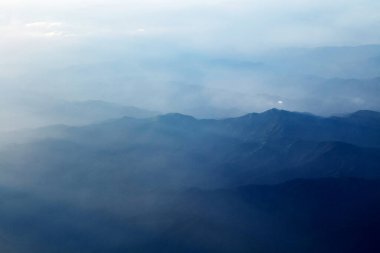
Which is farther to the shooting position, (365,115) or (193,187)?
(365,115)

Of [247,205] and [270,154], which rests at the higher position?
[270,154]

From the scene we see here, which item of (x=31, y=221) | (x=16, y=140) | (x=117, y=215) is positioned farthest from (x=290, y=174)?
(x=16, y=140)

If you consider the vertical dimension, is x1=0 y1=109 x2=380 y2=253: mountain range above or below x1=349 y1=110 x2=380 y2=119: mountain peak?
below

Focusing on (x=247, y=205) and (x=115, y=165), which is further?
(x=115, y=165)

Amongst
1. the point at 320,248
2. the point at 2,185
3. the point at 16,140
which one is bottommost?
the point at 320,248

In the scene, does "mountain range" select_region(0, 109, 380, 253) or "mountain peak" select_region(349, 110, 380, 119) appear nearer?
"mountain range" select_region(0, 109, 380, 253)

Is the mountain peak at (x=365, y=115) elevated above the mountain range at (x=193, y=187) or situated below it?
above

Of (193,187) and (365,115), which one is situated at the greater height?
(365,115)

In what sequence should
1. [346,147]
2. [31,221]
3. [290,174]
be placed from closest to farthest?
[31,221]
[290,174]
[346,147]

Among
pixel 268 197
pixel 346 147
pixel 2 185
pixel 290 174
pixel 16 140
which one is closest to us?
pixel 268 197

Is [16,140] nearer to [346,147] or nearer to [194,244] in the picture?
[194,244]

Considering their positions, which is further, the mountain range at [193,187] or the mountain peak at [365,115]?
the mountain peak at [365,115]
